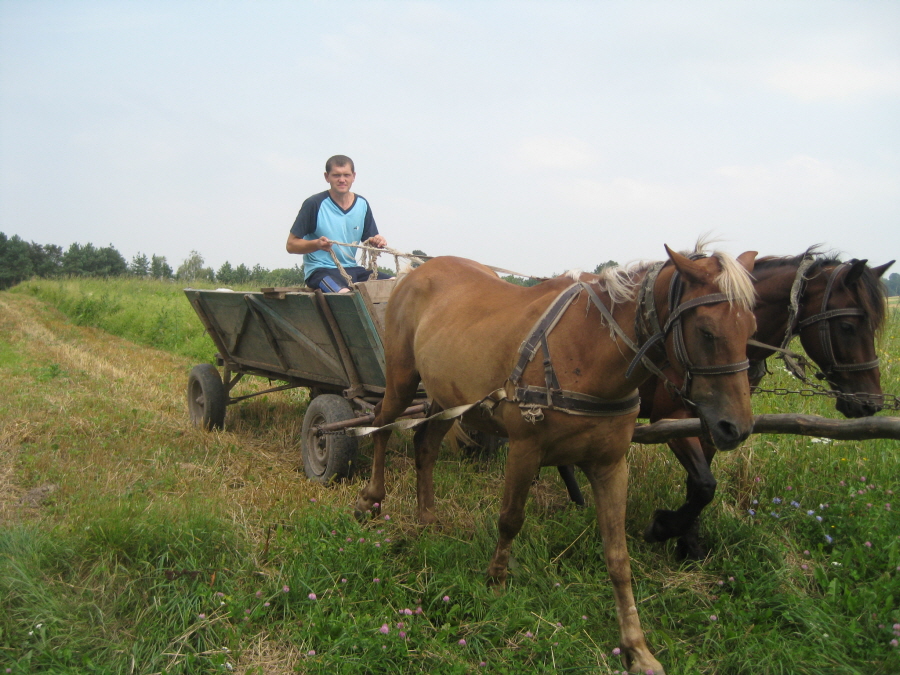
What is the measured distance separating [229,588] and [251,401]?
4607mm

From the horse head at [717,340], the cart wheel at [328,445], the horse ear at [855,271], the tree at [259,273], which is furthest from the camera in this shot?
the tree at [259,273]

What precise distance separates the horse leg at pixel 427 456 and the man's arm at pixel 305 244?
1621 millimetres

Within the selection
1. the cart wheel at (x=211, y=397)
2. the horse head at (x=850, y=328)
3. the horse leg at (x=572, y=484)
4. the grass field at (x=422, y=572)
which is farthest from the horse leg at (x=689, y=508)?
the cart wheel at (x=211, y=397)

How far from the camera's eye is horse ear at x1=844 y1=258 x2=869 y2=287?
3109 millimetres

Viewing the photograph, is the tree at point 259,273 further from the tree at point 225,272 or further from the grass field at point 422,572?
the grass field at point 422,572

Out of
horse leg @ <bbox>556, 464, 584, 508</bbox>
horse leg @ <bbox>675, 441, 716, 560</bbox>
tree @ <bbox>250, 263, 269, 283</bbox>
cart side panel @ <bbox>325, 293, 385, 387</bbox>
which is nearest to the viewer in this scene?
horse leg @ <bbox>675, 441, 716, 560</bbox>

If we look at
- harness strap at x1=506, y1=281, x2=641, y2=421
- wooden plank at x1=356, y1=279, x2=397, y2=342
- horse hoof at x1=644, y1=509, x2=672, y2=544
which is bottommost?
horse hoof at x1=644, y1=509, x2=672, y2=544

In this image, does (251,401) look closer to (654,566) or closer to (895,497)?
(654,566)

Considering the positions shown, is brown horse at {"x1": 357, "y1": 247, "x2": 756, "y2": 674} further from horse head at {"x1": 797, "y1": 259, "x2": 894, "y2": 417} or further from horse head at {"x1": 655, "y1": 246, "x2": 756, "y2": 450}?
horse head at {"x1": 797, "y1": 259, "x2": 894, "y2": 417}

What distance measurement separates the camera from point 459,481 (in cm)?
438

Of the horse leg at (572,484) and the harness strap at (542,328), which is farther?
the horse leg at (572,484)

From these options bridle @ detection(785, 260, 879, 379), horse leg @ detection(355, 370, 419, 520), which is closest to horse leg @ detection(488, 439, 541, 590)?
horse leg @ detection(355, 370, 419, 520)

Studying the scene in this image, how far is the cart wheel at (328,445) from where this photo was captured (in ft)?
14.7

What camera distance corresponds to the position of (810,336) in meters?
3.27
